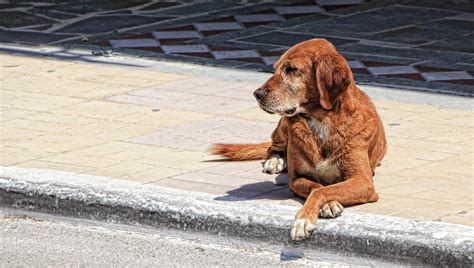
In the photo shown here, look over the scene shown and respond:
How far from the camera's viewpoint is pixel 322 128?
20.7 ft

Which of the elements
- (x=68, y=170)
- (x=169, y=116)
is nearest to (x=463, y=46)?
(x=169, y=116)

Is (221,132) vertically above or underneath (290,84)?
underneath

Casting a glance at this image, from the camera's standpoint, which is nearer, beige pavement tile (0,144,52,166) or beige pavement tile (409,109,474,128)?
beige pavement tile (0,144,52,166)

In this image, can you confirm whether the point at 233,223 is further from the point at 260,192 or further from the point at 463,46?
the point at 463,46

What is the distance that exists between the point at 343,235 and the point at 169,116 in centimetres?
294

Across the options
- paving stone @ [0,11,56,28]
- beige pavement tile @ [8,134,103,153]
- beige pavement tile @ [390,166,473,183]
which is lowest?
paving stone @ [0,11,56,28]

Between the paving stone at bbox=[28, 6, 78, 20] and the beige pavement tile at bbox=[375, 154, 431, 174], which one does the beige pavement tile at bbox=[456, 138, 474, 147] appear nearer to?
the beige pavement tile at bbox=[375, 154, 431, 174]

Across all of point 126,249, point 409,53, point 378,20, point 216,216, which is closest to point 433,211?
point 216,216

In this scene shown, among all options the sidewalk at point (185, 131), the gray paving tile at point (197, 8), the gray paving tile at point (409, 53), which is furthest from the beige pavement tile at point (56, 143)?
the gray paving tile at point (197, 8)

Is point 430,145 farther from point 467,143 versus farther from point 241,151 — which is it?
point 241,151

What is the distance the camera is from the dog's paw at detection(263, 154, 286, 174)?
712 cm

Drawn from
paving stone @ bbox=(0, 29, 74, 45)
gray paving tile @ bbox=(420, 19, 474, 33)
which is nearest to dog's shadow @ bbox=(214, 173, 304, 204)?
paving stone @ bbox=(0, 29, 74, 45)

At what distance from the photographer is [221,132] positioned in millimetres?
8211

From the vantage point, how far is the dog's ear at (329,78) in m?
6.16
